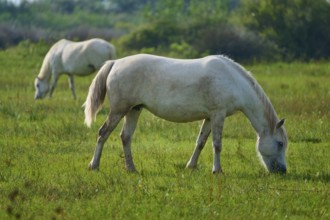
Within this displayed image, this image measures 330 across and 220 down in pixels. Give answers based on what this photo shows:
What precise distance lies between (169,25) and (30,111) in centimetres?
2766

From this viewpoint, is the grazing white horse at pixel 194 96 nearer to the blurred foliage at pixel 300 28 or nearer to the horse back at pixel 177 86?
Answer: the horse back at pixel 177 86

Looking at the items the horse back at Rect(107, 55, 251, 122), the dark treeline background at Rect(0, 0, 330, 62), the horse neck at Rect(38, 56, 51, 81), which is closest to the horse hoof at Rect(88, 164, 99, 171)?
the horse back at Rect(107, 55, 251, 122)

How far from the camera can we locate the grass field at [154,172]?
893 centimetres

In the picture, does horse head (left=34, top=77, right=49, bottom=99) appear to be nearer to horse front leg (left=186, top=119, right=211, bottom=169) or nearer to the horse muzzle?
horse front leg (left=186, top=119, right=211, bottom=169)

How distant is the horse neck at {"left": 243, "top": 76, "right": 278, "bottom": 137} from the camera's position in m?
11.4

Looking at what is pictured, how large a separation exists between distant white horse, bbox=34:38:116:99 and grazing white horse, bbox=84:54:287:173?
1071 cm

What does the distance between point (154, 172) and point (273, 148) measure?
5.21 feet

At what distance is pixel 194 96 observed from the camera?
11.3 m

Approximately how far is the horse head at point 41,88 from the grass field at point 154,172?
3.26 meters

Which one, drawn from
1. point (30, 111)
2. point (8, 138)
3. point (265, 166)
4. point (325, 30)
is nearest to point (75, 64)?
point (30, 111)

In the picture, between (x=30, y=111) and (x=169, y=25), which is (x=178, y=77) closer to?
(x=30, y=111)

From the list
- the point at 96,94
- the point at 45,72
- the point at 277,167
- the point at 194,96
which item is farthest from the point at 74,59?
the point at 277,167

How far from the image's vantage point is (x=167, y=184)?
33.6ft

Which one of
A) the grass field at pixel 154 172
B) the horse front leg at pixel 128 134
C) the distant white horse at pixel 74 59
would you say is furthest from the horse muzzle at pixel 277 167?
the distant white horse at pixel 74 59
